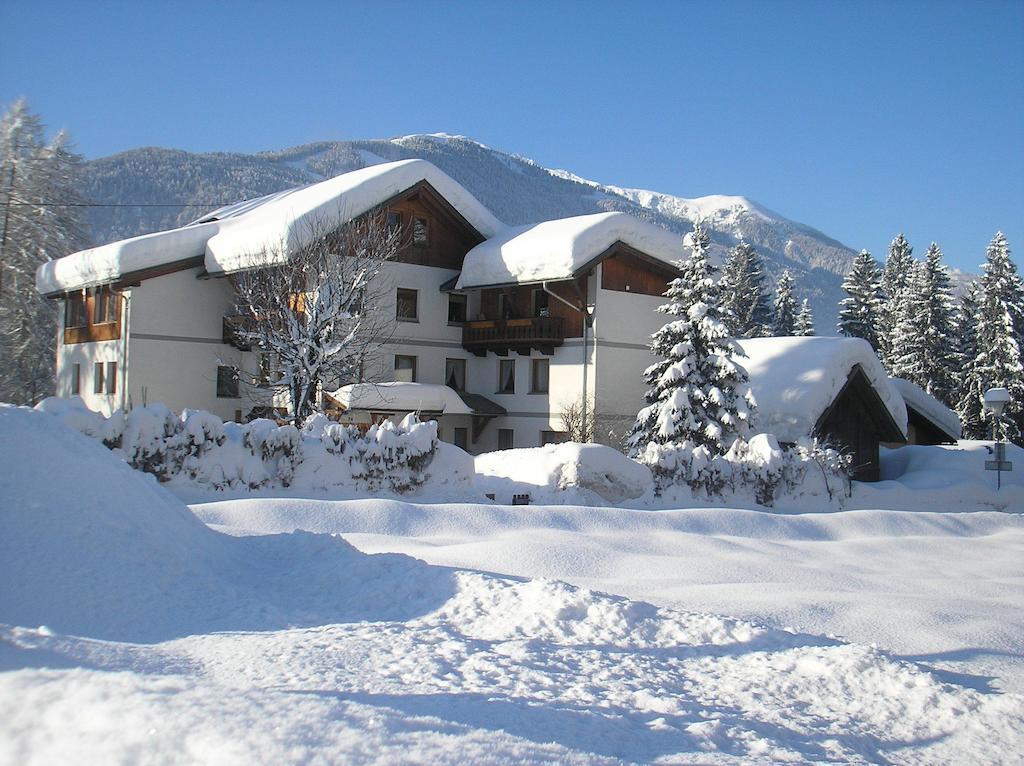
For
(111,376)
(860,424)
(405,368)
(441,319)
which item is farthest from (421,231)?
(860,424)

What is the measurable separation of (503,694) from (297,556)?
4615mm

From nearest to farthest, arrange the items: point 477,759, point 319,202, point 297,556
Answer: point 477,759
point 297,556
point 319,202

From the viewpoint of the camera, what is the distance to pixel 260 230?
1157 inches

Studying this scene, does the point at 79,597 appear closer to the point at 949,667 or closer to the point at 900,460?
the point at 949,667

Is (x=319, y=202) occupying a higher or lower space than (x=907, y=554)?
higher

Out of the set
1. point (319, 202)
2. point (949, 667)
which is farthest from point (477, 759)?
point (319, 202)

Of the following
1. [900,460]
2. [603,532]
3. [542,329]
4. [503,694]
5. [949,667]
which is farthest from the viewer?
[900,460]

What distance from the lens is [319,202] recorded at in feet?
97.2

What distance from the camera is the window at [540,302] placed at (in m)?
33.6

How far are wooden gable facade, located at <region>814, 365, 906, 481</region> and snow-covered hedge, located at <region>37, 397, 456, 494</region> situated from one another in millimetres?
17834

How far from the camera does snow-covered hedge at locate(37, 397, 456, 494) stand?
15.6m

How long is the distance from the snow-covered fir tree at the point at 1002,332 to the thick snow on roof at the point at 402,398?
92.0ft

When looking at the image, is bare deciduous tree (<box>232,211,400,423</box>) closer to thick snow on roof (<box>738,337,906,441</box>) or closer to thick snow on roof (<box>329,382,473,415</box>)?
thick snow on roof (<box>329,382,473,415</box>)

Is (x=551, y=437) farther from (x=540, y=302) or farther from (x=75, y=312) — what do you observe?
(x=75, y=312)
